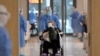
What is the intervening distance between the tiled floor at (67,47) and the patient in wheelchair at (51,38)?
12.5 inches

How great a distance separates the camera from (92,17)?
10.4 ft

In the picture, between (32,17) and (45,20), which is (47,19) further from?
(32,17)

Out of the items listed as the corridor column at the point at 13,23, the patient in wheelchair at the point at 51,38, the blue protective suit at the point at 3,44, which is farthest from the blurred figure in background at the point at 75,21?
the blue protective suit at the point at 3,44

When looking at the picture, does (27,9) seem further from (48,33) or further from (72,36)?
(72,36)

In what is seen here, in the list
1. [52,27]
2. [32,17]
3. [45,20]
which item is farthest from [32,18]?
[52,27]

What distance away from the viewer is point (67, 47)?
248 inches

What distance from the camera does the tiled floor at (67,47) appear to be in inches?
236

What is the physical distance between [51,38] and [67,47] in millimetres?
978

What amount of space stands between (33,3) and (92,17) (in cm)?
263

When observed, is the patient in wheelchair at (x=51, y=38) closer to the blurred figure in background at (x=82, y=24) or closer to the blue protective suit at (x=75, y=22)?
the blue protective suit at (x=75, y=22)

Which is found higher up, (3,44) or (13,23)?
(13,23)

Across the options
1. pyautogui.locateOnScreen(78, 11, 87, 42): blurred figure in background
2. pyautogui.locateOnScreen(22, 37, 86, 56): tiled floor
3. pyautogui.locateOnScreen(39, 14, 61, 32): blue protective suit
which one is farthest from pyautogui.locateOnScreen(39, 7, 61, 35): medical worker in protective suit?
pyautogui.locateOnScreen(78, 11, 87, 42): blurred figure in background

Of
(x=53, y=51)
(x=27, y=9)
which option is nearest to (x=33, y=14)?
(x=27, y=9)

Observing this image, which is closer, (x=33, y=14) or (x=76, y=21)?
(x=33, y=14)
